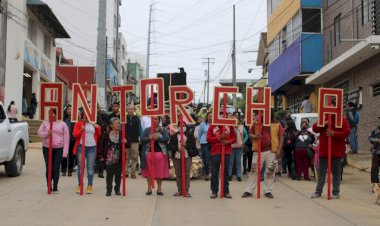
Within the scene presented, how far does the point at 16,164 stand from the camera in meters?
13.1

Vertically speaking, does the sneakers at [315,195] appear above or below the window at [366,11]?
below

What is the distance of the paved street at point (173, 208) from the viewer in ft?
26.4

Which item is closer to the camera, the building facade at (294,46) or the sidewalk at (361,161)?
the sidewalk at (361,161)

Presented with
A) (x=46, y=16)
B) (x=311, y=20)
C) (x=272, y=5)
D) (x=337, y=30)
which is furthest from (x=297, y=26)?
(x=46, y=16)

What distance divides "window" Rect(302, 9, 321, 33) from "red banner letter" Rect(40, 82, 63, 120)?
16.4 meters

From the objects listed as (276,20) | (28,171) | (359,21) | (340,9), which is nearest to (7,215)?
(28,171)

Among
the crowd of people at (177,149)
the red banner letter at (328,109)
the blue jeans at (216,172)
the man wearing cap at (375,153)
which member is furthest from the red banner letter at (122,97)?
the man wearing cap at (375,153)

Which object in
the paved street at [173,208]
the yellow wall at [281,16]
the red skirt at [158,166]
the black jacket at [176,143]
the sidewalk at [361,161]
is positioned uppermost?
the yellow wall at [281,16]

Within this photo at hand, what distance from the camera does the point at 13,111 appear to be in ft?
63.1

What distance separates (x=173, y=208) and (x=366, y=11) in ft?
44.2

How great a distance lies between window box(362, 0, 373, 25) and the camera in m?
18.9

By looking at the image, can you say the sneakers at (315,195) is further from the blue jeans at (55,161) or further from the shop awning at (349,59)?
the shop awning at (349,59)

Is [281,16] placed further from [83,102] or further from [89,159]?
[89,159]

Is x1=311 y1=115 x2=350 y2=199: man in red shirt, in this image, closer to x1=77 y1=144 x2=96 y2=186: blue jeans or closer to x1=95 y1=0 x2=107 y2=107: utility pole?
x1=77 y1=144 x2=96 y2=186: blue jeans
